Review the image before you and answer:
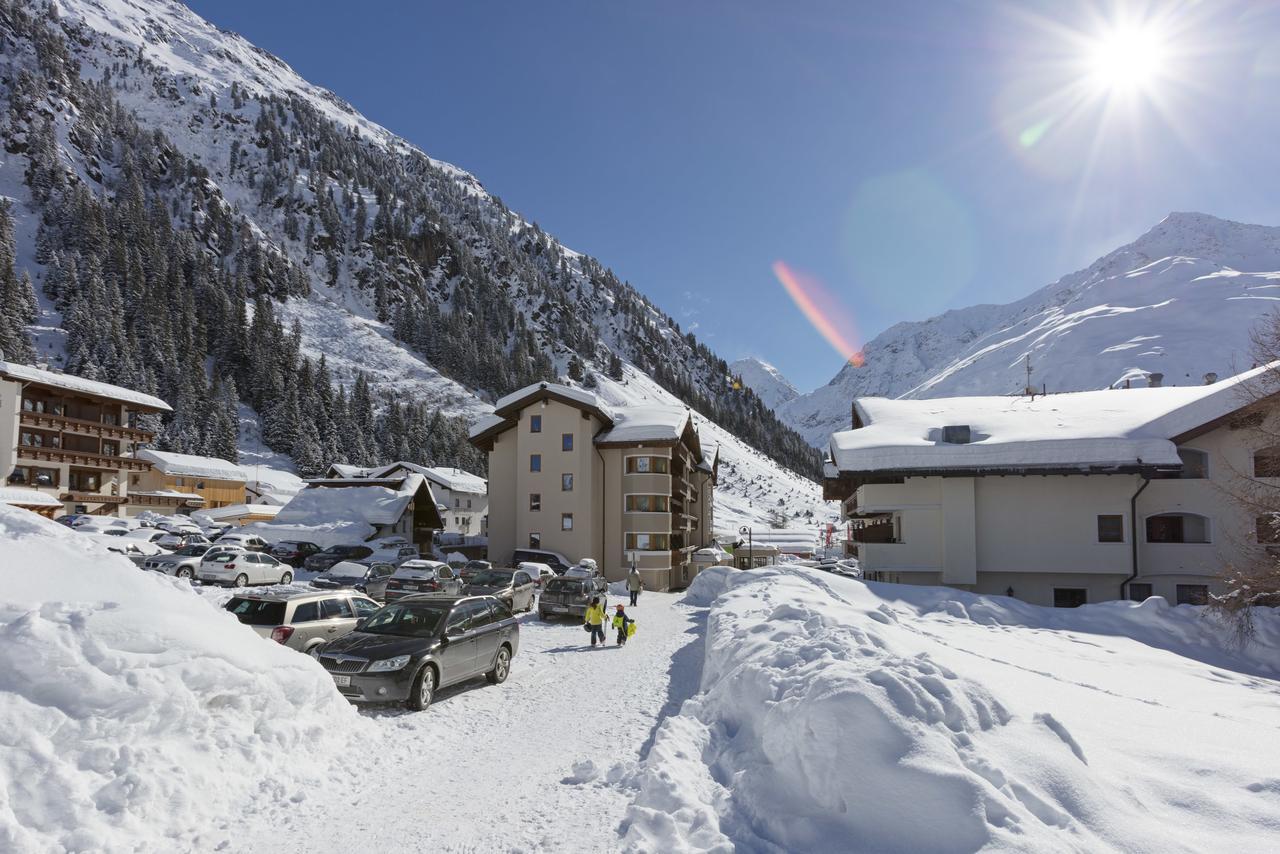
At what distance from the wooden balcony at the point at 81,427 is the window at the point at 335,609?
176ft

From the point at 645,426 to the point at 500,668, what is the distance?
3165 centimetres

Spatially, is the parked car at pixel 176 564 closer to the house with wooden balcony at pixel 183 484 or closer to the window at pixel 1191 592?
the window at pixel 1191 592

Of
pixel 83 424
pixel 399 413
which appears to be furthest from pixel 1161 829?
pixel 399 413

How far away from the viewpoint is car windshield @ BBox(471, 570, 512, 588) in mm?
26031

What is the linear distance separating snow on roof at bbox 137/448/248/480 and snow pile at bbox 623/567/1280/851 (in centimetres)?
7915

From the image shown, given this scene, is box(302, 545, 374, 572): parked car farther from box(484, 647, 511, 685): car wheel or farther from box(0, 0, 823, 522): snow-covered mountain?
box(0, 0, 823, 522): snow-covered mountain

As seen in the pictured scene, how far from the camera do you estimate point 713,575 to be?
3447 centimetres

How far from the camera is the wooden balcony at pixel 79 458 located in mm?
51000

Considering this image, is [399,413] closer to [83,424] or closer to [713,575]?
[83,424]

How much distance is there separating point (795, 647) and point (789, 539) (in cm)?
7816

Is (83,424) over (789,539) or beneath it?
over

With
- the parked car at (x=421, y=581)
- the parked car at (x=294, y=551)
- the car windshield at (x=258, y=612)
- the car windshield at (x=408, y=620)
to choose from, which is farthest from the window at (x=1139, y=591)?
the parked car at (x=294, y=551)

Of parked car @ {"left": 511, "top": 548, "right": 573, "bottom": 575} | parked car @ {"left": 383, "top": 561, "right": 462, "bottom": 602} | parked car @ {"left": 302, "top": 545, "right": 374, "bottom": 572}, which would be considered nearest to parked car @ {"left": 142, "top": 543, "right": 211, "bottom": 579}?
parked car @ {"left": 302, "top": 545, "right": 374, "bottom": 572}

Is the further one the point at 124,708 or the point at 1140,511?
the point at 1140,511
